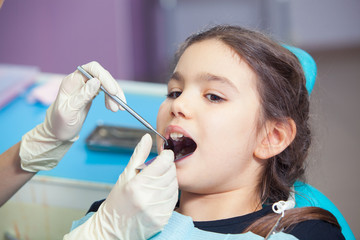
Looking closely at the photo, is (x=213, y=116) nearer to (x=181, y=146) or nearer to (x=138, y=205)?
(x=181, y=146)

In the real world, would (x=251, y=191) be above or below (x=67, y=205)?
above

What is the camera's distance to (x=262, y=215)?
136cm

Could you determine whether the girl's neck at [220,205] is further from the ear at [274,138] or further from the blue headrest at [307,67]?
the blue headrest at [307,67]

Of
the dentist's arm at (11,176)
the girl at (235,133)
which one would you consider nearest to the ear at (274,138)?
the girl at (235,133)

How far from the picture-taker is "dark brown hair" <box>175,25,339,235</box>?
4.47 feet

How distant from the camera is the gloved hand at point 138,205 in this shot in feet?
3.80

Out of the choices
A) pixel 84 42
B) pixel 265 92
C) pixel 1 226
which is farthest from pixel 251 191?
pixel 84 42

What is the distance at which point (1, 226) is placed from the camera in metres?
1.94

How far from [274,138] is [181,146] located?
0.99 ft

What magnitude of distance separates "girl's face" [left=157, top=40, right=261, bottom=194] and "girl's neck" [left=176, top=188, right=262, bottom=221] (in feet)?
0.09

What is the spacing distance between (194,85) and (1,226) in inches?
45.5

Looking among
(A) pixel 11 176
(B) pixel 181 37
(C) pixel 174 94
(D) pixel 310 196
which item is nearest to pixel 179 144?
(C) pixel 174 94

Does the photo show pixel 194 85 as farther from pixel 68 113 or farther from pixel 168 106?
pixel 68 113

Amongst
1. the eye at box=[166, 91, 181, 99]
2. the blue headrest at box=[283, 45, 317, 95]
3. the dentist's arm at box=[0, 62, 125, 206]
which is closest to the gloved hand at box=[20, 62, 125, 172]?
the dentist's arm at box=[0, 62, 125, 206]
